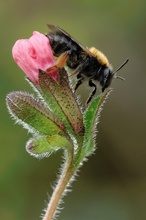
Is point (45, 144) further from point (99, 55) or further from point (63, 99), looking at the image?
point (99, 55)

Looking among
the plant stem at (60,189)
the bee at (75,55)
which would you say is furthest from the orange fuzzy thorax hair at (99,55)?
the plant stem at (60,189)

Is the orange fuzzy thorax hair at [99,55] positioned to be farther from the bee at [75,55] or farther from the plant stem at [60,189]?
the plant stem at [60,189]

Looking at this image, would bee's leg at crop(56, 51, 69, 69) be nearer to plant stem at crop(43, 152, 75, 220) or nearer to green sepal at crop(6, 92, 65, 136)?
green sepal at crop(6, 92, 65, 136)

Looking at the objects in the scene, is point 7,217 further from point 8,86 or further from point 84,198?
point 8,86

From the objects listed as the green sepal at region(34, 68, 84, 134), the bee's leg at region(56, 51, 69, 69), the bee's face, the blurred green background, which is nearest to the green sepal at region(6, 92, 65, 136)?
the green sepal at region(34, 68, 84, 134)

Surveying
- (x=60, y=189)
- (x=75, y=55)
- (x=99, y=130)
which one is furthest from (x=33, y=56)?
(x=99, y=130)

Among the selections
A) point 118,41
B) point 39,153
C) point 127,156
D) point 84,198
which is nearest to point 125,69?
point 118,41
